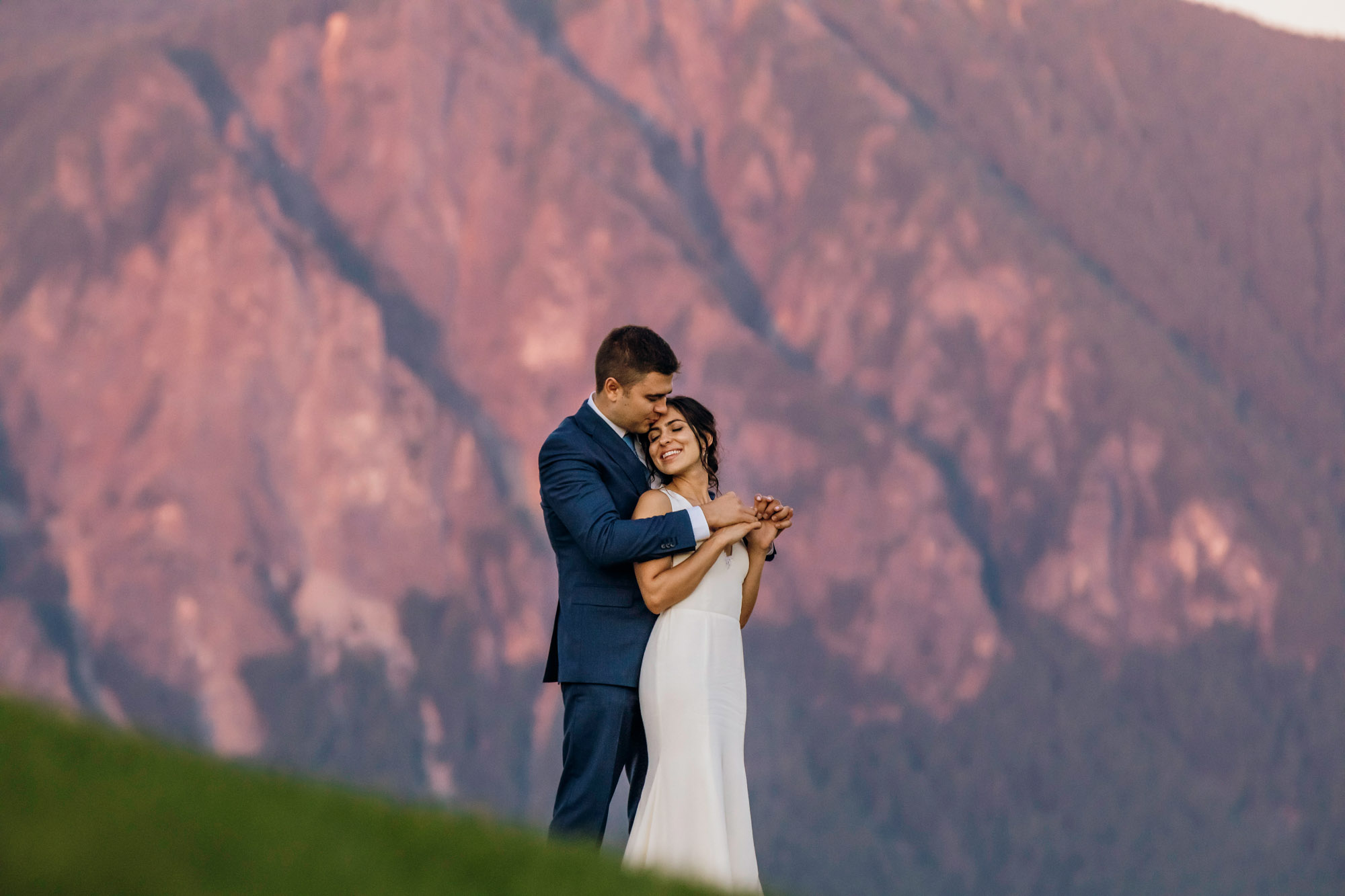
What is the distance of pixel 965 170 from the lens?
3062 cm


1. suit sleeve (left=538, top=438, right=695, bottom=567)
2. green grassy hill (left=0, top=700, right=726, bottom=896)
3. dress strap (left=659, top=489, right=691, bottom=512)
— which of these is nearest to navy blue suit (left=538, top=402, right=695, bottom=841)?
suit sleeve (left=538, top=438, right=695, bottom=567)

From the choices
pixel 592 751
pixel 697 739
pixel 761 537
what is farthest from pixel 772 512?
pixel 592 751

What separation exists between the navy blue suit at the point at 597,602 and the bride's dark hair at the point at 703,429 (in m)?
0.18

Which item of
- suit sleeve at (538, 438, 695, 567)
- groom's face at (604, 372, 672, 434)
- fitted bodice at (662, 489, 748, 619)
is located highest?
groom's face at (604, 372, 672, 434)

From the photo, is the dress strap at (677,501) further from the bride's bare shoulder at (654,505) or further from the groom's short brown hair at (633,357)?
the groom's short brown hair at (633,357)

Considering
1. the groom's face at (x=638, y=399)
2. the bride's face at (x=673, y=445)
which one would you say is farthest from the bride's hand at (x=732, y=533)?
the groom's face at (x=638, y=399)

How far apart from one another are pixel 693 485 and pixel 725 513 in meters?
0.25

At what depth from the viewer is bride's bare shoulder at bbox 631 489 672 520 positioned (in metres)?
4.14

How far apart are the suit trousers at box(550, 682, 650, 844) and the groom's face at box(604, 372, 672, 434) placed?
710 millimetres

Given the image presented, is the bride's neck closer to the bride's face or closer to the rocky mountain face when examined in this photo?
the bride's face

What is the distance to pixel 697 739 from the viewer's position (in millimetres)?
4082

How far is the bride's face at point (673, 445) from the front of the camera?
427 centimetres

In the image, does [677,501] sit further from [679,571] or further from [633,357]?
[633,357]

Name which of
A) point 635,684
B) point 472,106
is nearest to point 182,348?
point 472,106
